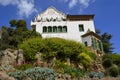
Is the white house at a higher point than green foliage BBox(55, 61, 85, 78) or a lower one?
higher

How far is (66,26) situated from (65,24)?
1.66ft

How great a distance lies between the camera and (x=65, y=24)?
3944 centimetres

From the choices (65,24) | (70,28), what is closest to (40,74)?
(70,28)

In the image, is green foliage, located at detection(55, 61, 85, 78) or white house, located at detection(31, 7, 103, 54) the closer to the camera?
green foliage, located at detection(55, 61, 85, 78)

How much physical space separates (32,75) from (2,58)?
22.1 feet

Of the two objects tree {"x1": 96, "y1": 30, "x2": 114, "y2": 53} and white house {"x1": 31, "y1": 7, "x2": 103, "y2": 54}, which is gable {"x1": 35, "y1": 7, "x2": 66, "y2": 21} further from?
tree {"x1": 96, "y1": 30, "x2": 114, "y2": 53}

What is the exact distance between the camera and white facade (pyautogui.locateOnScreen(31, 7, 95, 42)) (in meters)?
38.2

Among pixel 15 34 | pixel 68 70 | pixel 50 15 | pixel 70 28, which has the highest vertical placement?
pixel 50 15

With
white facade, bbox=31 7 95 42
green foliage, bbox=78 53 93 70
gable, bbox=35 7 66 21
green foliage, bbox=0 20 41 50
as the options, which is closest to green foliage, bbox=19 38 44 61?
green foliage, bbox=78 53 93 70

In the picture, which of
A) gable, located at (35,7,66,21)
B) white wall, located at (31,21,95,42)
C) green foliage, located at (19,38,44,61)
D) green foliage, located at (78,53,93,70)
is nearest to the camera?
green foliage, located at (19,38,44,61)

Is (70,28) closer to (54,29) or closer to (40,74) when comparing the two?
(54,29)

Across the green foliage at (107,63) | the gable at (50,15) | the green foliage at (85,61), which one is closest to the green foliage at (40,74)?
the green foliage at (85,61)

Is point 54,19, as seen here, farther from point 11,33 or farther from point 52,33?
point 11,33

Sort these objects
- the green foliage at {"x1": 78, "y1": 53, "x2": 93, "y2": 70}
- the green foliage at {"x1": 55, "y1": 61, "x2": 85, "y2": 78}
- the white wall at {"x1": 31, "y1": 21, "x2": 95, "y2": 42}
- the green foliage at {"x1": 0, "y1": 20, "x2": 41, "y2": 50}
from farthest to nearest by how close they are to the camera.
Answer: the white wall at {"x1": 31, "y1": 21, "x2": 95, "y2": 42} → the green foliage at {"x1": 0, "y1": 20, "x2": 41, "y2": 50} → the green foliage at {"x1": 78, "y1": 53, "x2": 93, "y2": 70} → the green foliage at {"x1": 55, "y1": 61, "x2": 85, "y2": 78}
